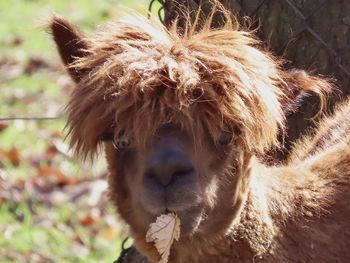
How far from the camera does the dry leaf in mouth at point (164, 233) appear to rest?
436cm

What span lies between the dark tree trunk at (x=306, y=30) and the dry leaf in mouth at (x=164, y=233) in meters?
1.36

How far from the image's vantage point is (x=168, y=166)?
4219mm

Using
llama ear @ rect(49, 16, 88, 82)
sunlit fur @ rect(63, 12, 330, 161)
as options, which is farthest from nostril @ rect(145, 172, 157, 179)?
llama ear @ rect(49, 16, 88, 82)

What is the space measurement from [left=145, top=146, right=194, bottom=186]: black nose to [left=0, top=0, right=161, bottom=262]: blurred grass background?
147 cm

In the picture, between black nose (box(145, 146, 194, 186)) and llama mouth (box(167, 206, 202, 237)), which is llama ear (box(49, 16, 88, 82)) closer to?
black nose (box(145, 146, 194, 186))

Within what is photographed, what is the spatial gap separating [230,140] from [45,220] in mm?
3441

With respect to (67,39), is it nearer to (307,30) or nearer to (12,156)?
(307,30)

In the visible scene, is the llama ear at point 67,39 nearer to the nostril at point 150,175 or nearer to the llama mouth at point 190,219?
the nostril at point 150,175

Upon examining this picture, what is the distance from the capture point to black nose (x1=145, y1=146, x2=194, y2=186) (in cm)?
423

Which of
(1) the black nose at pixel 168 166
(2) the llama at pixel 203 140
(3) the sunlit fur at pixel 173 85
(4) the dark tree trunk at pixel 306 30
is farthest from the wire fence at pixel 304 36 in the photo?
(1) the black nose at pixel 168 166

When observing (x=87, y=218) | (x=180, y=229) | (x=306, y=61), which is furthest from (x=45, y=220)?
(x=180, y=229)

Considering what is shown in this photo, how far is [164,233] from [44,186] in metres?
3.91

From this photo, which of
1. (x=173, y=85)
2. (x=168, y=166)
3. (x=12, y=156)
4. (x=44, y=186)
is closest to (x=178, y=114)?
(x=173, y=85)

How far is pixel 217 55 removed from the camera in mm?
4445
